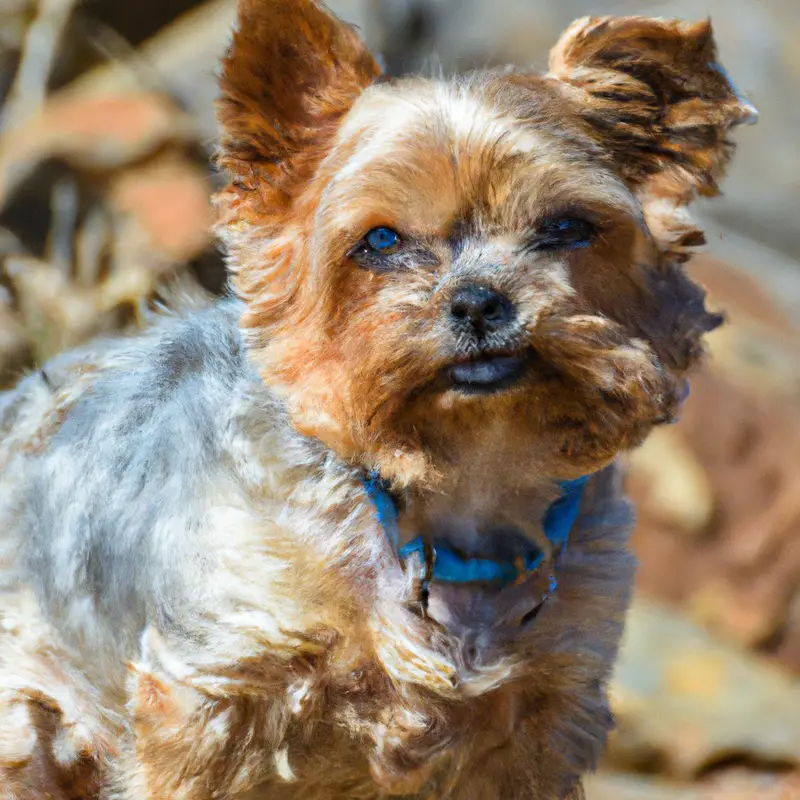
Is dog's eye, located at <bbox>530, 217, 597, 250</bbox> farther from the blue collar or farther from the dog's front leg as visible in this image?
the dog's front leg

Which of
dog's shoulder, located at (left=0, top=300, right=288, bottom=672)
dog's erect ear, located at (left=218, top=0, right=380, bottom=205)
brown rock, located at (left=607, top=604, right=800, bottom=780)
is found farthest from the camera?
brown rock, located at (left=607, top=604, right=800, bottom=780)

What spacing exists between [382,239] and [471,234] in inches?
9.8

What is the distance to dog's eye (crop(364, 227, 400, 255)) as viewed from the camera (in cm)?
362

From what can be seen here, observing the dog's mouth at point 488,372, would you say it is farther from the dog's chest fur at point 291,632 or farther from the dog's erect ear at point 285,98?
the dog's erect ear at point 285,98

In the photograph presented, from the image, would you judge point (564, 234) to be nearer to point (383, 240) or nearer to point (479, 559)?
point (383, 240)

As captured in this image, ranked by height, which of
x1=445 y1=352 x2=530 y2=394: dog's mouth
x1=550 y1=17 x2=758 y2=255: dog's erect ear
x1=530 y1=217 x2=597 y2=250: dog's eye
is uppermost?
x1=550 y1=17 x2=758 y2=255: dog's erect ear

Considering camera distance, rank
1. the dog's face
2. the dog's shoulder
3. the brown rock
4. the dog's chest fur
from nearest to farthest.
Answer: the dog's face → the dog's chest fur → the dog's shoulder → the brown rock

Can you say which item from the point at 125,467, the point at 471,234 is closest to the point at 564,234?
the point at 471,234

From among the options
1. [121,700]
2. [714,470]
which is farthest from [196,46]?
[121,700]

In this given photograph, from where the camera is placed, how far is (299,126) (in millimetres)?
4000

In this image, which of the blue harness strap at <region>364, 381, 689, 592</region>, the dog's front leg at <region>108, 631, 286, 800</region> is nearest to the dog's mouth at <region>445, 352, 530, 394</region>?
the blue harness strap at <region>364, 381, 689, 592</region>

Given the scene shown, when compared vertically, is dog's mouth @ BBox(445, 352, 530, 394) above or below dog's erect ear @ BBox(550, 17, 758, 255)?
below

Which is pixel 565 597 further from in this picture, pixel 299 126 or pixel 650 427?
pixel 299 126

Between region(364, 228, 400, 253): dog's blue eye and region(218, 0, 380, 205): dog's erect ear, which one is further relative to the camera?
region(218, 0, 380, 205): dog's erect ear
